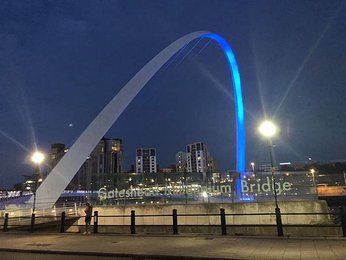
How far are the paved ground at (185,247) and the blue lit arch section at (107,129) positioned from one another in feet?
66.9

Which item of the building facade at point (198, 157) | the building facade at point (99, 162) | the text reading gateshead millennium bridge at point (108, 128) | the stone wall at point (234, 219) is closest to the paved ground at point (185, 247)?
the stone wall at point (234, 219)

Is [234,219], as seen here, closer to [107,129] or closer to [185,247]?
[185,247]

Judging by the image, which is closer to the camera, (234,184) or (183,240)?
(183,240)

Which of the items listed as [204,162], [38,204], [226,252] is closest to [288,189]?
[226,252]

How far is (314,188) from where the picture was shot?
25938mm

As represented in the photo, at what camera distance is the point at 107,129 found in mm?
44188

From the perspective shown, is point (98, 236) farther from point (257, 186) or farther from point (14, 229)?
point (257, 186)

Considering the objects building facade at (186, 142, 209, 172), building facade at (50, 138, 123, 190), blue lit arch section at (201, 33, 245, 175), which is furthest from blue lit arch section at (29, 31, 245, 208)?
building facade at (186, 142, 209, 172)

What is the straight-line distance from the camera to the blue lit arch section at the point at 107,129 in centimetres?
3891

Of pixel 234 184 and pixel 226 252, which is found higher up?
pixel 234 184

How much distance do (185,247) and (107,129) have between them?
32347 mm

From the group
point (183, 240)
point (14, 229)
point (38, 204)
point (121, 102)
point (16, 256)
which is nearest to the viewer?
point (16, 256)

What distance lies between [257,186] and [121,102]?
73.4 ft

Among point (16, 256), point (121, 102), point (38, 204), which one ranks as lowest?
point (16, 256)
